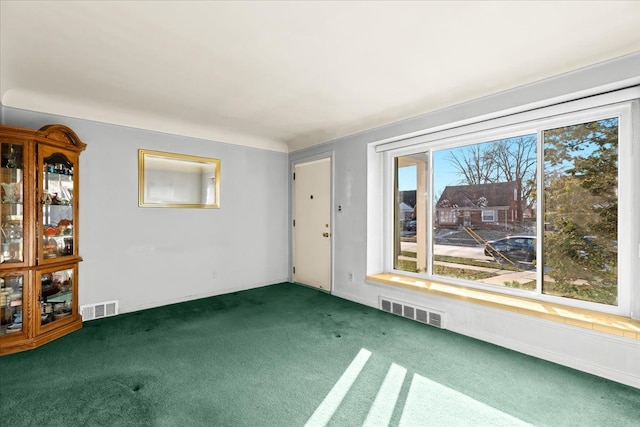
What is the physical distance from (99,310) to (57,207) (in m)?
1.27

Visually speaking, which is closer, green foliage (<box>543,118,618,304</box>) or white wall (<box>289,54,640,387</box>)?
white wall (<box>289,54,640,387</box>)

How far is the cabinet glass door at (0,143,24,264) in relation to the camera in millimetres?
2803

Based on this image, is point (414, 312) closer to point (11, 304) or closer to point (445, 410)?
point (445, 410)

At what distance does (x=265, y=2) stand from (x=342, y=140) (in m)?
2.80

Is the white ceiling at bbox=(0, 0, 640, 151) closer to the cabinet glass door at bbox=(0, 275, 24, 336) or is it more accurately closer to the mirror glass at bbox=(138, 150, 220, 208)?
the mirror glass at bbox=(138, 150, 220, 208)

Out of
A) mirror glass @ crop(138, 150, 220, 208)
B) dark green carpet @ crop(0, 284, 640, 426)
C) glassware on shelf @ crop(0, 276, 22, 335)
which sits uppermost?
mirror glass @ crop(138, 150, 220, 208)

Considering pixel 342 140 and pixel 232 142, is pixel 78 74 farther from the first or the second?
pixel 342 140

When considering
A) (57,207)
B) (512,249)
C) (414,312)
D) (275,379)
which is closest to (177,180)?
(57,207)

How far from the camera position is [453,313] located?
3.23m

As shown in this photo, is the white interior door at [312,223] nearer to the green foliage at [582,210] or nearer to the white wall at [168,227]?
the white wall at [168,227]

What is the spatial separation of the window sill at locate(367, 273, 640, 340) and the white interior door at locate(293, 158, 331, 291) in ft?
4.28

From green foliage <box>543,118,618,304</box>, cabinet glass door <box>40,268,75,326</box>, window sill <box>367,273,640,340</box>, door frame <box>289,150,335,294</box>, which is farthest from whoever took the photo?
door frame <box>289,150,335,294</box>

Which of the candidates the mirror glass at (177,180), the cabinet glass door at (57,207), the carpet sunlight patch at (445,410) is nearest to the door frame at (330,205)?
the mirror glass at (177,180)

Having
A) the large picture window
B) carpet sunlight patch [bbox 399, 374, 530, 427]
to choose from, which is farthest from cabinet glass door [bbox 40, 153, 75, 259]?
the large picture window
